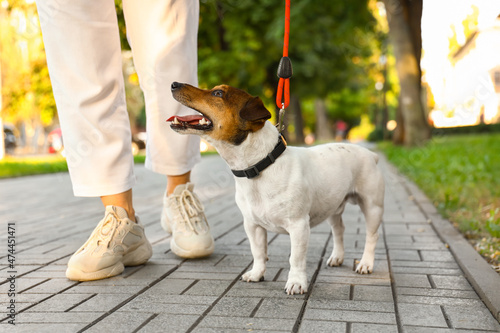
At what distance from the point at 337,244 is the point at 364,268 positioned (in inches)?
11.4

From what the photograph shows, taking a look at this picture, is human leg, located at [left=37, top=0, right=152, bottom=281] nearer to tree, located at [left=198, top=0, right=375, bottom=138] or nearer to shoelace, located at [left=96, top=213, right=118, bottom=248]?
shoelace, located at [left=96, top=213, right=118, bottom=248]

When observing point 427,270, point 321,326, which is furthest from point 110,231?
Result: point 427,270

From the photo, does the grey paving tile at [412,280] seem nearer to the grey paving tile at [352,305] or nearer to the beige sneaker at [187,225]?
the grey paving tile at [352,305]

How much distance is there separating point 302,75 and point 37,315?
24.6m

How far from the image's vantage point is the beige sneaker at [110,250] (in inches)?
118

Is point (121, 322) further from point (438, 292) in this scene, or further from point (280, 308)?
point (438, 292)

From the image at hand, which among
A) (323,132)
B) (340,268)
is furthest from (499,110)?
(340,268)

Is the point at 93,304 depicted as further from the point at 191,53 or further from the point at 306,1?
the point at 306,1

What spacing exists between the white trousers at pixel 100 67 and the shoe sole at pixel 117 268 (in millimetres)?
416

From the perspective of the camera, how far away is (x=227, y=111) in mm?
2830

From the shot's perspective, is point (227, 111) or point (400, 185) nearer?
point (227, 111)

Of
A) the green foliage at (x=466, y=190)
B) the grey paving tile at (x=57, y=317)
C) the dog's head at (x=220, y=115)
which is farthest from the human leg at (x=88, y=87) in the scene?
the green foliage at (x=466, y=190)

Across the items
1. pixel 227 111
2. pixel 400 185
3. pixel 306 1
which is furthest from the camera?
pixel 306 1

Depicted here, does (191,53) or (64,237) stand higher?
(191,53)
